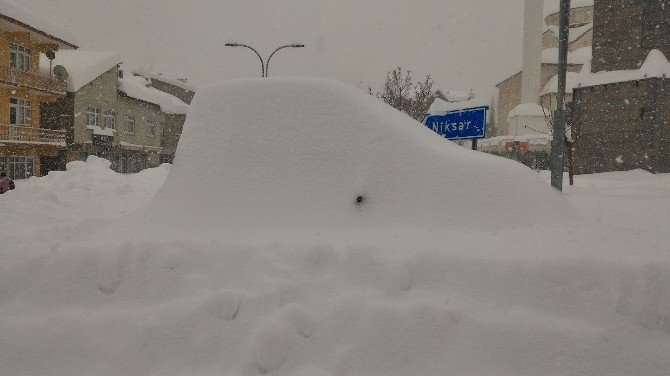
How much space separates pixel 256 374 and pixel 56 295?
5.70ft

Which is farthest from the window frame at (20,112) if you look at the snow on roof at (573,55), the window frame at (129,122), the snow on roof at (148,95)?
the snow on roof at (573,55)

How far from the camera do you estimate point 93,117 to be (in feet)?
97.3

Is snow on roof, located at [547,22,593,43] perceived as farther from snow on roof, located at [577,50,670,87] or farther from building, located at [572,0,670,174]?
snow on roof, located at [577,50,670,87]

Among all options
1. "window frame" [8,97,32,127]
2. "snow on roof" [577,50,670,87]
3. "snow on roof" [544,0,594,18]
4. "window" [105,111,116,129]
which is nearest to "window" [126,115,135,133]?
"window" [105,111,116,129]

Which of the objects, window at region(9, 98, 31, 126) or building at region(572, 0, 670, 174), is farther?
window at region(9, 98, 31, 126)

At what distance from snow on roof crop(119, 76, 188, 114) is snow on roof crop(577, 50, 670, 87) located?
30.3 meters

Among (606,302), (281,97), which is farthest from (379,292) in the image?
(281,97)

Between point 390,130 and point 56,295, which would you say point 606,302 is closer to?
point 390,130

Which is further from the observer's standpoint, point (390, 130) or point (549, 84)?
point (549, 84)

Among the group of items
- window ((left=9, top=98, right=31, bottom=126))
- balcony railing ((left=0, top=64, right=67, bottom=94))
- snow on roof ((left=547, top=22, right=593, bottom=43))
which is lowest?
window ((left=9, top=98, right=31, bottom=126))

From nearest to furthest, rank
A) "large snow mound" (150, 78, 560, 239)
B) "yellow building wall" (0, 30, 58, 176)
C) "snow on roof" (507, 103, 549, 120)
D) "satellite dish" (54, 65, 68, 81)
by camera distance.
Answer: "large snow mound" (150, 78, 560, 239), "yellow building wall" (0, 30, 58, 176), "satellite dish" (54, 65, 68, 81), "snow on roof" (507, 103, 549, 120)

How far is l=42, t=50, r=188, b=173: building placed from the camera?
27250mm

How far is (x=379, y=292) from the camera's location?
3061 mm

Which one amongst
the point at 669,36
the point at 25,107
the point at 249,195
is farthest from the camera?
the point at 25,107
